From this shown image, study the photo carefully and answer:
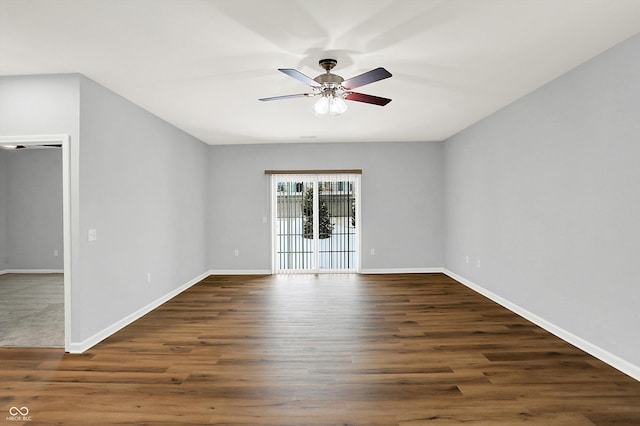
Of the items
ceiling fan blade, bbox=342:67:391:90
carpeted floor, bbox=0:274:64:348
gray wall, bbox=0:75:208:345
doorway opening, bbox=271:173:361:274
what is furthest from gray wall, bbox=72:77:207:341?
ceiling fan blade, bbox=342:67:391:90

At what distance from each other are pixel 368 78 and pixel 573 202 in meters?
2.30

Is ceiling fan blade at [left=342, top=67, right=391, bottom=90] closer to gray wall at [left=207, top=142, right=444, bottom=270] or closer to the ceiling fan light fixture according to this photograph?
the ceiling fan light fixture

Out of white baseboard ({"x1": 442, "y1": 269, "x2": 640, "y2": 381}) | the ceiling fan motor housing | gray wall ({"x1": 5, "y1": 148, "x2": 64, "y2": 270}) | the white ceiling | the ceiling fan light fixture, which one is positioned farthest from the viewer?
gray wall ({"x1": 5, "y1": 148, "x2": 64, "y2": 270})

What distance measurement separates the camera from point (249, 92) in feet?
12.1

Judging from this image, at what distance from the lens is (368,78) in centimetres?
264

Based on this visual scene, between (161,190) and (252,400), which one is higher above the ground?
(161,190)

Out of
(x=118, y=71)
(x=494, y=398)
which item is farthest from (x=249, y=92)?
(x=494, y=398)

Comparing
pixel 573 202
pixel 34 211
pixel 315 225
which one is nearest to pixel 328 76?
pixel 573 202

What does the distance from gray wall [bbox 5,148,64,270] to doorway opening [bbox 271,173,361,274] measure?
4.38 meters

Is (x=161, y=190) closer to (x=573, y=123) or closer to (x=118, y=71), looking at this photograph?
(x=118, y=71)

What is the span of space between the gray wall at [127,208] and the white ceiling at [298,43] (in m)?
0.39

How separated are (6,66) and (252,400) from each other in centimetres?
344

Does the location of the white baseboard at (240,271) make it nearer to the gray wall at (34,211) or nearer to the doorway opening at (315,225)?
the doorway opening at (315,225)

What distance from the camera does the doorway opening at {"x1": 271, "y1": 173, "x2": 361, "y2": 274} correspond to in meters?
6.77
